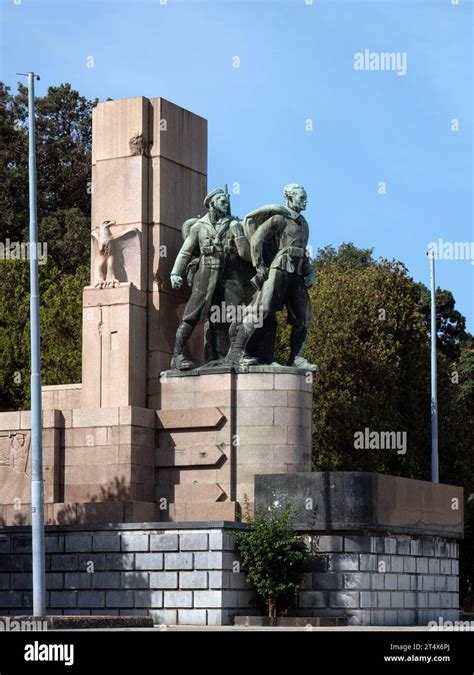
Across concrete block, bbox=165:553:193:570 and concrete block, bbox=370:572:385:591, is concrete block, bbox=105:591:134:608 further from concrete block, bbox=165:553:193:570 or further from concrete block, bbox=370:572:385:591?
concrete block, bbox=370:572:385:591

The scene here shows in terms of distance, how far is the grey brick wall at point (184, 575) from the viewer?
29.3m

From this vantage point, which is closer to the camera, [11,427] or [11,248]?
[11,427]

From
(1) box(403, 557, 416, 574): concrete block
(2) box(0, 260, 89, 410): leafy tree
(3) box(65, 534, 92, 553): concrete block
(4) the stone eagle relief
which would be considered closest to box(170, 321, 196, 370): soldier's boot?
(4) the stone eagle relief

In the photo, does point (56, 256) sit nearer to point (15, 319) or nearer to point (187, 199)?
point (15, 319)

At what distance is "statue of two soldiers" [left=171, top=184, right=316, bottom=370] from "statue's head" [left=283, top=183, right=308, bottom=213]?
0.02m

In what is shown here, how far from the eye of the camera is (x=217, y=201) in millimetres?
32844

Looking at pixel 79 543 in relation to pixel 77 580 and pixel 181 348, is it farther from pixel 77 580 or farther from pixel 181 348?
pixel 181 348

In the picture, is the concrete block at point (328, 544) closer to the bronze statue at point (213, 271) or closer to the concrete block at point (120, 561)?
the concrete block at point (120, 561)

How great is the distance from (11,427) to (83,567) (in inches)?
152

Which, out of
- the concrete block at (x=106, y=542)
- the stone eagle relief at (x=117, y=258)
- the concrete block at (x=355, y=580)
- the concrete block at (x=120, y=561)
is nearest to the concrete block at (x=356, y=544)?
the concrete block at (x=355, y=580)

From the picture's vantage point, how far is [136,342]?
32.8 meters

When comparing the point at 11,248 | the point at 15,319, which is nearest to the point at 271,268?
the point at 15,319

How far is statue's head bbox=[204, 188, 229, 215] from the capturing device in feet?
108

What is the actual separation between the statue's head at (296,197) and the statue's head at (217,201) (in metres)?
1.35
